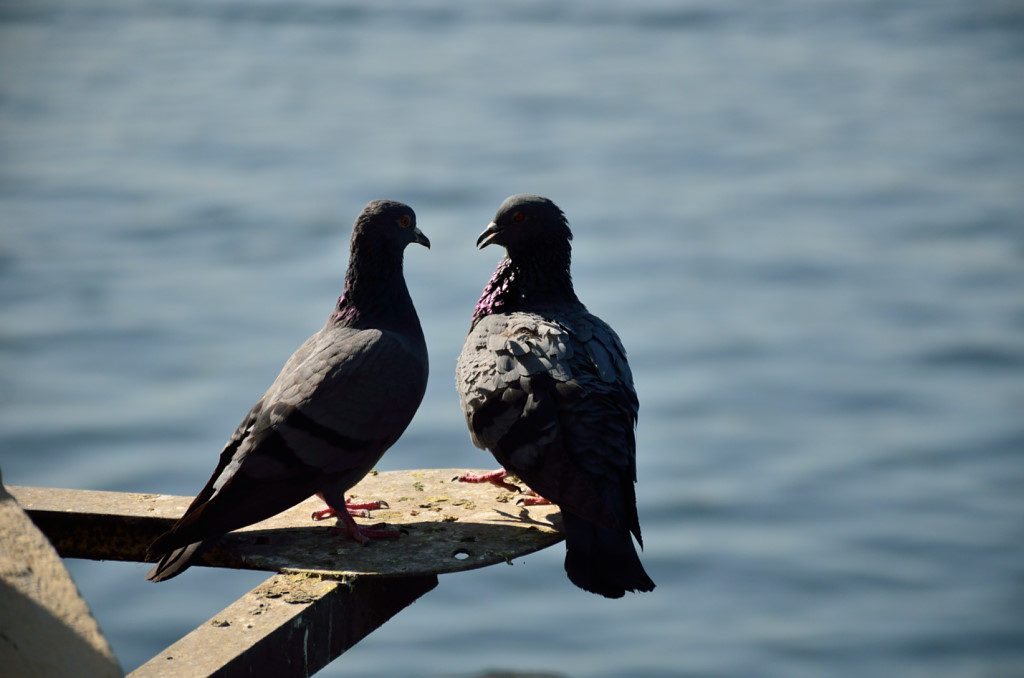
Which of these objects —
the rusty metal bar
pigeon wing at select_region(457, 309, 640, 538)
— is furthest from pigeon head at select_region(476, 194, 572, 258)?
the rusty metal bar

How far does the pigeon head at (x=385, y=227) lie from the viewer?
689 centimetres

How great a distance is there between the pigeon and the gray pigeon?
46cm

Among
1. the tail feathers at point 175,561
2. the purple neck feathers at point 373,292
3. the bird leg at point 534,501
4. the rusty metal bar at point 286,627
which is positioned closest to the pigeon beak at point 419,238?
the purple neck feathers at point 373,292

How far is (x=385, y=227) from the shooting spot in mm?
6910

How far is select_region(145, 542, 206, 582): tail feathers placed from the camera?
579 centimetres

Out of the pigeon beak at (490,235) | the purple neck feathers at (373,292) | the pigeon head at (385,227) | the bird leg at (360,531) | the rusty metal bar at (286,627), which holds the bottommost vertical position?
the rusty metal bar at (286,627)

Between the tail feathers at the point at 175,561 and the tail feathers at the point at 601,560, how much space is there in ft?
5.27

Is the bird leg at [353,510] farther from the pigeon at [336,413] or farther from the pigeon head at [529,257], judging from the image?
the pigeon head at [529,257]

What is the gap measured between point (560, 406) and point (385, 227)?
3.99 feet

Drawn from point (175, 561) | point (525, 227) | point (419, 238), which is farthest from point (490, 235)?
point (175, 561)

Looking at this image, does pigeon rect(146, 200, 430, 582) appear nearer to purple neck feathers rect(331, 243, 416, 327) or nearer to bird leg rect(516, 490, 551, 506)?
purple neck feathers rect(331, 243, 416, 327)

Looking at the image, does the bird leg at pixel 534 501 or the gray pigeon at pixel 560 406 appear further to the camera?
the bird leg at pixel 534 501

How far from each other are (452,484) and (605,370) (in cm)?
98

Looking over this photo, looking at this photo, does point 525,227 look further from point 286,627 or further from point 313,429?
point 286,627
